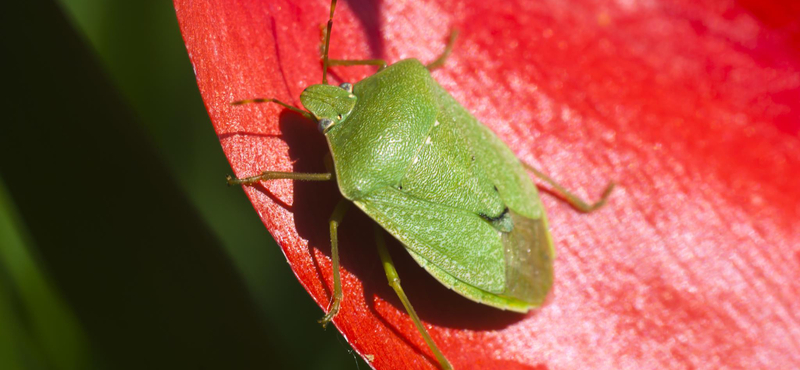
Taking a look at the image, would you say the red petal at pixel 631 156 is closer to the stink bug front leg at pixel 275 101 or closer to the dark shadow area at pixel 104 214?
the stink bug front leg at pixel 275 101

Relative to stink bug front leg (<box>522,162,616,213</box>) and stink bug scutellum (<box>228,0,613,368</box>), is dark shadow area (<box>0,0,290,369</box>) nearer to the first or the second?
stink bug scutellum (<box>228,0,613,368</box>)

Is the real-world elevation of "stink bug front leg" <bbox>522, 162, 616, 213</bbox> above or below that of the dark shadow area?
below

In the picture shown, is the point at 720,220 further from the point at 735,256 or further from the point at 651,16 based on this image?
the point at 651,16

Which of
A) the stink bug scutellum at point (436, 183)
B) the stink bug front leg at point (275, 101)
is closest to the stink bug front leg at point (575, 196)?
the stink bug scutellum at point (436, 183)

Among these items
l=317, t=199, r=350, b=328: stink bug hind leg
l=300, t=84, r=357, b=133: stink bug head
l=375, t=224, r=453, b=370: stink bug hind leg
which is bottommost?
l=375, t=224, r=453, b=370: stink bug hind leg

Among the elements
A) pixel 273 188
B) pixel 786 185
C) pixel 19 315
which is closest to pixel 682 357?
pixel 786 185

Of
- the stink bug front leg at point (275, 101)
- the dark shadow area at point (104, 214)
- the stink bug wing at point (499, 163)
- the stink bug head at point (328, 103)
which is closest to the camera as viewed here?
the dark shadow area at point (104, 214)

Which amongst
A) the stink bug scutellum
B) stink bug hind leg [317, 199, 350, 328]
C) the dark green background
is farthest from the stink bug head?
the dark green background
